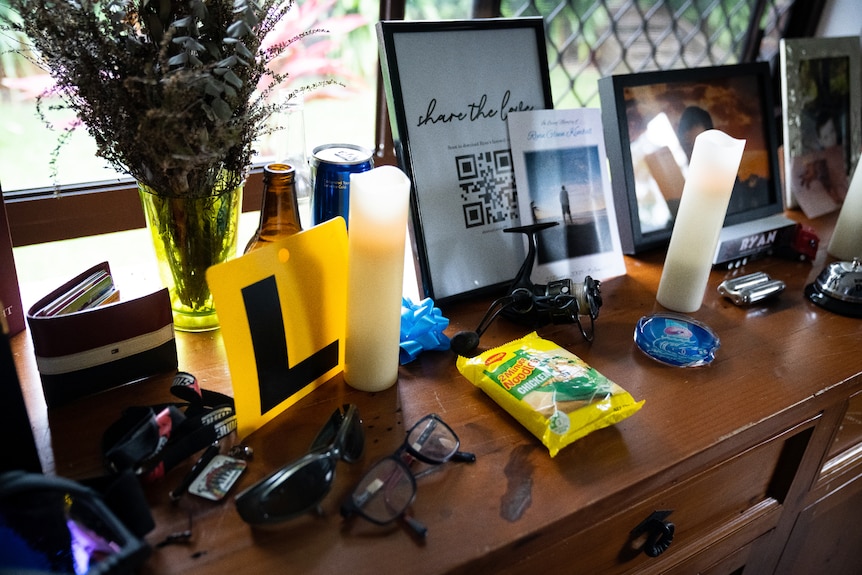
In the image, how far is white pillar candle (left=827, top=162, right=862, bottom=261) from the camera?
1149 millimetres

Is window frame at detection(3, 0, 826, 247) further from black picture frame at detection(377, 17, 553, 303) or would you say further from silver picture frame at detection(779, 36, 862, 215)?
silver picture frame at detection(779, 36, 862, 215)

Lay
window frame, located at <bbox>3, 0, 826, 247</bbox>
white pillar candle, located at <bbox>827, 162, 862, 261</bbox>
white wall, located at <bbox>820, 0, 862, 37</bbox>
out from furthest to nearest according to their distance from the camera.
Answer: white wall, located at <bbox>820, 0, 862, 37</bbox> → white pillar candle, located at <bbox>827, 162, 862, 261</bbox> → window frame, located at <bbox>3, 0, 826, 247</bbox>

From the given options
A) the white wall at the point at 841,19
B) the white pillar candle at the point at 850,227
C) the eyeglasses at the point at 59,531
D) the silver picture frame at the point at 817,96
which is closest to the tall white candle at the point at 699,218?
the white pillar candle at the point at 850,227

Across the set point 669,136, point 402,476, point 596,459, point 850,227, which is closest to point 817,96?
point 850,227

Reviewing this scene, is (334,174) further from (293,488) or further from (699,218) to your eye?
(699,218)

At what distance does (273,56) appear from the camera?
0.76 metres

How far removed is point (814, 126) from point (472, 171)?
33.9 inches

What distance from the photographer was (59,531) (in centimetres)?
52

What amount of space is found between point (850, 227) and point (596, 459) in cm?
81

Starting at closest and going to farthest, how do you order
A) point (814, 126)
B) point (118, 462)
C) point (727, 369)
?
point (118, 462) → point (727, 369) → point (814, 126)

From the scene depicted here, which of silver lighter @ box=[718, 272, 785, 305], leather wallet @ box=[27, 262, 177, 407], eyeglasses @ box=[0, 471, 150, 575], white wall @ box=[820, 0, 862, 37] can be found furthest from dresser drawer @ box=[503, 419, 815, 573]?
white wall @ box=[820, 0, 862, 37]

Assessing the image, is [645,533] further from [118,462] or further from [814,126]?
[814,126]

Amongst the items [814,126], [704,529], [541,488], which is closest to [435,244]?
[541,488]

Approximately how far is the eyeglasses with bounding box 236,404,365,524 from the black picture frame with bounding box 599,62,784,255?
696mm
